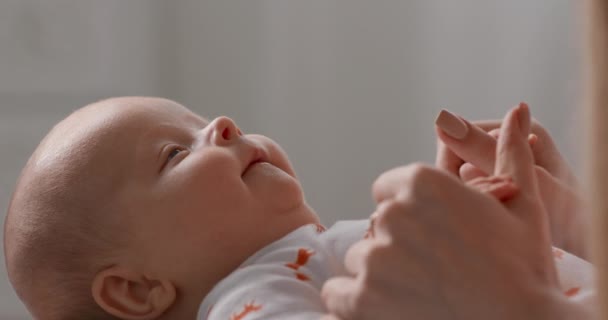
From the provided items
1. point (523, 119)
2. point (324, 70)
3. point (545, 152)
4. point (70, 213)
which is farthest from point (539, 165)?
point (324, 70)

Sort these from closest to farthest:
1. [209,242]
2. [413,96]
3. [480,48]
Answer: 1. [209,242]
2. [480,48]
3. [413,96]

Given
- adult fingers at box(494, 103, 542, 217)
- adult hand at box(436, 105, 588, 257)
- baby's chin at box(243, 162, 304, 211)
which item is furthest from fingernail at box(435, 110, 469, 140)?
baby's chin at box(243, 162, 304, 211)

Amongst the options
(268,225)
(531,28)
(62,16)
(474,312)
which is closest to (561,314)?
(474,312)

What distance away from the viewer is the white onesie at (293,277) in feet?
2.81

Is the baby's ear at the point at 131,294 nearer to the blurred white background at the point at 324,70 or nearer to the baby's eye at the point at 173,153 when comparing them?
the baby's eye at the point at 173,153

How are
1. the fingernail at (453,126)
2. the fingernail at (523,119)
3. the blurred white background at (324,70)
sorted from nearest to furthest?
the fingernail at (523,119) → the fingernail at (453,126) → the blurred white background at (324,70)

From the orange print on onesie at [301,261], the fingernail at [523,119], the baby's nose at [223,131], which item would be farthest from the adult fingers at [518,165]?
the baby's nose at [223,131]

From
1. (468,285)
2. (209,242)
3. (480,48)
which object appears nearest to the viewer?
(468,285)

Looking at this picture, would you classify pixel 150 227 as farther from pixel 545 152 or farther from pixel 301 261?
pixel 545 152

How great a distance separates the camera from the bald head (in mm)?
991

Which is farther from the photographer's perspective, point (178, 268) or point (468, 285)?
point (178, 268)

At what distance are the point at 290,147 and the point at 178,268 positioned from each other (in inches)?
61.5

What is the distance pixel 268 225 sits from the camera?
1015 mm

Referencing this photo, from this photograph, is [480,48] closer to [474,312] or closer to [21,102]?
[21,102]
